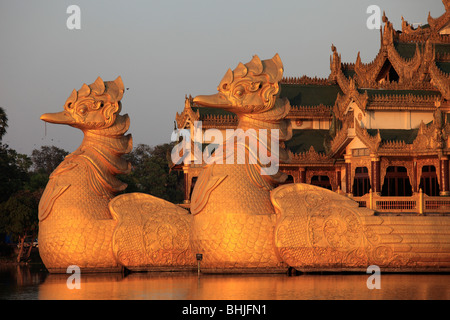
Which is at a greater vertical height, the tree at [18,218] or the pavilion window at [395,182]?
the pavilion window at [395,182]

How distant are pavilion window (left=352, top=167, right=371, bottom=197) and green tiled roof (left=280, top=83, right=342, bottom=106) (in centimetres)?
413

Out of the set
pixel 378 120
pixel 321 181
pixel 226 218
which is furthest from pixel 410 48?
pixel 226 218

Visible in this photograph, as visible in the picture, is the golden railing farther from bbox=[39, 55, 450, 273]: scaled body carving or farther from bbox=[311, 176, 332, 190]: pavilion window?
bbox=[311, 176, 332, 190]: pavilion window

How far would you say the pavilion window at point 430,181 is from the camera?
2552 cm

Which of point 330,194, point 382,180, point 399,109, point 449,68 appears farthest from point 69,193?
point 449,68

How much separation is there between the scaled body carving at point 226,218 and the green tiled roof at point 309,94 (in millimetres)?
11726

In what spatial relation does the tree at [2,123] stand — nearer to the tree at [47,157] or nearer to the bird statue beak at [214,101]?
the bird statue beak at [214,101]

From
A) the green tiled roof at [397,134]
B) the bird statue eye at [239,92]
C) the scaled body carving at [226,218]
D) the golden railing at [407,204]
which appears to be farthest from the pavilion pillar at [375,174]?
the bird statue eye at [239,92]

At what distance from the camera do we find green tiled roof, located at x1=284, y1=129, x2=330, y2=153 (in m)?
28.3

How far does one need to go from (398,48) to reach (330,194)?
522 inches
